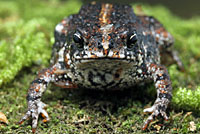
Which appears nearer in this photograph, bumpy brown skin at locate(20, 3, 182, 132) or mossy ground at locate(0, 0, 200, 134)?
bumpy brown skin at locate(20, 3, 182, 132)

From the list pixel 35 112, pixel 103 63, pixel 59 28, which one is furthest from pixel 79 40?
pixel 59 28

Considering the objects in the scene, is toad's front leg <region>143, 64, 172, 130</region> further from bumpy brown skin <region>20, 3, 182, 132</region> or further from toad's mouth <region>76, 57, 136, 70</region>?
toad's mouth <region>76, 57, 136, 70</region>

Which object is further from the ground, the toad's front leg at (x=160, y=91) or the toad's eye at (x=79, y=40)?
the toad's eye at (x=79, y=40)

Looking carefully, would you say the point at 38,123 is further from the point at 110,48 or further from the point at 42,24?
the point at 42,24

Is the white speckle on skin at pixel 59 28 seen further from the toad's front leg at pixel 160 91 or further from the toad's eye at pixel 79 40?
the toad's front leg at pixel 160 91

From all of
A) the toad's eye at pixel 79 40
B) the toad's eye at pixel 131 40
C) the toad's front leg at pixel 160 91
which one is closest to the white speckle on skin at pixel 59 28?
the toad's eye at pixel 79 40

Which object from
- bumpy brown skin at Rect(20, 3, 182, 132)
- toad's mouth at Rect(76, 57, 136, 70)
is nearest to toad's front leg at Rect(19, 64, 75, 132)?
bumpy brown skin at Rect(20, 3, 182, 132)

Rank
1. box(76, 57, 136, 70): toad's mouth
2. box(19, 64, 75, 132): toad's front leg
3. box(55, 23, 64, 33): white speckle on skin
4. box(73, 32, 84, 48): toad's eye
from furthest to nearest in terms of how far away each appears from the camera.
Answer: box(55, 23, 64, 33): white speckle on skin < box(19, 64, 75, 132): toad's front leg < box(73, 32, 84, 48): toad's eye < box(76, 57, 136, 70): toad's mouth
